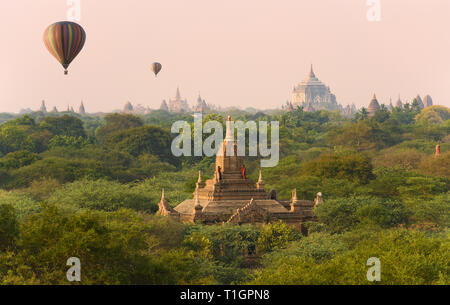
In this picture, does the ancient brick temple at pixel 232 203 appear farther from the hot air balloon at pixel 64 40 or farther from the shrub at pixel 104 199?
the hot air balloon at pixel 64 40

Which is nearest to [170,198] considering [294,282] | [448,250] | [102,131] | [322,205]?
[322,205]

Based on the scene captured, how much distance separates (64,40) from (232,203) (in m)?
18.5

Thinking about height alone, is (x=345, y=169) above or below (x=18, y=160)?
above

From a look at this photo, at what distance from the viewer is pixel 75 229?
124 ft

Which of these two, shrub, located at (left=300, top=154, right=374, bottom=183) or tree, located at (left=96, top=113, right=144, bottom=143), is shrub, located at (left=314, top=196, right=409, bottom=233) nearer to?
shrub, located at (left=300, top=154, right=374, bottom=183)

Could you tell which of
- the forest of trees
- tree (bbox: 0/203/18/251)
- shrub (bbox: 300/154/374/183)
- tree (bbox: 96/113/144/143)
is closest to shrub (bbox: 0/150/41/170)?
the forest of trees

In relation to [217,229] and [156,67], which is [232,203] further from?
[156,67]

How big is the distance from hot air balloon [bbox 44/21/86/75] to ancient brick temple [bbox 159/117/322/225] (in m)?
14.1

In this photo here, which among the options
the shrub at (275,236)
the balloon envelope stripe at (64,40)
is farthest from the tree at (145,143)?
the shrub at (275,236)

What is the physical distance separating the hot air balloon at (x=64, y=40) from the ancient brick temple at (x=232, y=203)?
14094 mm

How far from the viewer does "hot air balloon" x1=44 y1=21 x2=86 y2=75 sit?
64.6 meters

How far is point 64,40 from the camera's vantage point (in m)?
64.6

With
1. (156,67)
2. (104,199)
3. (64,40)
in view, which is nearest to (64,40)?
(64,40)
